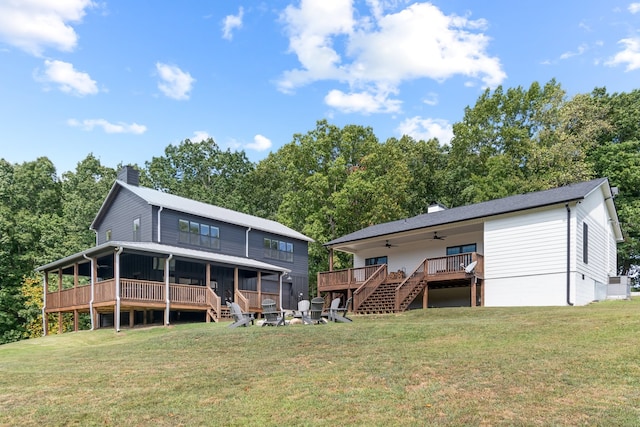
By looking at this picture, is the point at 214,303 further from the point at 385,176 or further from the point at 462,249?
the point at 385,176

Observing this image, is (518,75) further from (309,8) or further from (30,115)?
(30,115)

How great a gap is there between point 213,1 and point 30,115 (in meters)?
10.6

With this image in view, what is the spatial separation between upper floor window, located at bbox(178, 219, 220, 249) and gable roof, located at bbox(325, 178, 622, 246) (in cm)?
678

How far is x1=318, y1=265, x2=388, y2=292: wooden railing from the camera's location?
82.9 feet

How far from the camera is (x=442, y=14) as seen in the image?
26953 millimetres

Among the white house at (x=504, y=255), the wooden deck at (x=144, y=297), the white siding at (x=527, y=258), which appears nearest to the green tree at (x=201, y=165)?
the wooden deck at (x=144, y=297)

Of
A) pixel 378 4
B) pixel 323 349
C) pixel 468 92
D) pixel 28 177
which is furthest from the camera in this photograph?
pixel 468 92

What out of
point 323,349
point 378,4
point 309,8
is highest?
point 378,4

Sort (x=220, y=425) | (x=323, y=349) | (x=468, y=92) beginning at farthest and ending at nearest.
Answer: (x=468, y=92), (x=323, y=349), (x=220, y=425)

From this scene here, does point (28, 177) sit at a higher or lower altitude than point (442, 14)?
lower

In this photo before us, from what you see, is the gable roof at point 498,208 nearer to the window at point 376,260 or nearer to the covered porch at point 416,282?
the window at point 376,260

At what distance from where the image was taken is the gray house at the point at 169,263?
22016 mm

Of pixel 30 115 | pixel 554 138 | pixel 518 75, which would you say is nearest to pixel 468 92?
pixel 518 75

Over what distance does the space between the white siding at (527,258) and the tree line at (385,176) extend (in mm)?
14576
